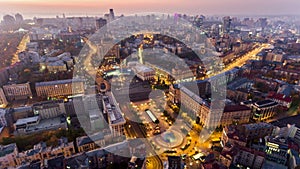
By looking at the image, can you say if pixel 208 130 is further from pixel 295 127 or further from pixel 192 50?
pixel 192 50

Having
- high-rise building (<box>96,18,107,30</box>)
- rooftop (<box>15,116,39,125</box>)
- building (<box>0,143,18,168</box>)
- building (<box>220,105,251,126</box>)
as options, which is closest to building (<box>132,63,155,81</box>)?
building (<box>220,105,251,126</box>)

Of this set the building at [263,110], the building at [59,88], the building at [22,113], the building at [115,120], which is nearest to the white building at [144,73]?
the building at [59,88]

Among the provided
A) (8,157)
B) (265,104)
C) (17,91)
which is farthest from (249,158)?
(17,91)

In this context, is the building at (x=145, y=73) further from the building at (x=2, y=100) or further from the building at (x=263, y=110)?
the building at (x=2, y=100)

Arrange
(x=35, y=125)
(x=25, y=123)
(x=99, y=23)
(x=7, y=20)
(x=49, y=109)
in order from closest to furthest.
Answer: (x=25, y=123), (x=35, y=125), (x=49, y=109), (x=99, y=23), (x=7, y=20)

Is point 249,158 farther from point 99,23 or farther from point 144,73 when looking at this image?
point 99,23

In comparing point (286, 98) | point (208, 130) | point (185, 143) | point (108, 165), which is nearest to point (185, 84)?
point (208, 130)
